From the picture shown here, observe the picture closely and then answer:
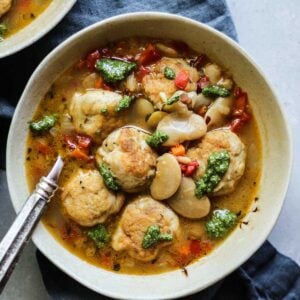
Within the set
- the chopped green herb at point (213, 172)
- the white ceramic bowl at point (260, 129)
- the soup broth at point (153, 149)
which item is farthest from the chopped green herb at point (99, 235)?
the chopped green herb at point (213, 172)

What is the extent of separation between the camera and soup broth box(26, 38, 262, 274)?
139 inches

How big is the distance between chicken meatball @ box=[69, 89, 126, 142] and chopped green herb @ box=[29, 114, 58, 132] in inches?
4.8

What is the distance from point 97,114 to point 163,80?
38 centimetres

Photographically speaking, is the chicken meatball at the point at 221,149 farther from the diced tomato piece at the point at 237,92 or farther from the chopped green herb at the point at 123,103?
the chopped green herb at the point at 123,103

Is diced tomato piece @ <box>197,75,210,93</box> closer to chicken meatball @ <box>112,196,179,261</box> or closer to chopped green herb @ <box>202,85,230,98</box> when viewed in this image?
chopped green herb @ <box>202,85,230,98</box>

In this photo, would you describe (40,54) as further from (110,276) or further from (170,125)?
(110,276)

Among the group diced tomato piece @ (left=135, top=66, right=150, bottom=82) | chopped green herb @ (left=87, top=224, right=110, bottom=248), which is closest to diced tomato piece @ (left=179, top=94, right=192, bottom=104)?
diced tomato piece @ (left=135, top=66, right=150, bottom=82)

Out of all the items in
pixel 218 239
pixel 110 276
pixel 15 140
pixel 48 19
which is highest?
pixel 48 19

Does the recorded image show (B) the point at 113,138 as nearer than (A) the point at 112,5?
Yes

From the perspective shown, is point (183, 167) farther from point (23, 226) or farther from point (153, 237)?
point (23, 226)

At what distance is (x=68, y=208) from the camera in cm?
352

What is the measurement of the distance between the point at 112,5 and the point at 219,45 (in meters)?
0.74

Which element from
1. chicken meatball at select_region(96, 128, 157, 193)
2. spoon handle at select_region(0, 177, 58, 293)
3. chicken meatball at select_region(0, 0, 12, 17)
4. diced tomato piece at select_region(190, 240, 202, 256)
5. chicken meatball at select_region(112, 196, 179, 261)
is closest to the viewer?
spoon handle at select_region(0, 177, 58, 293)

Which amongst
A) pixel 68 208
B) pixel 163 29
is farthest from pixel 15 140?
pixel 163 29
